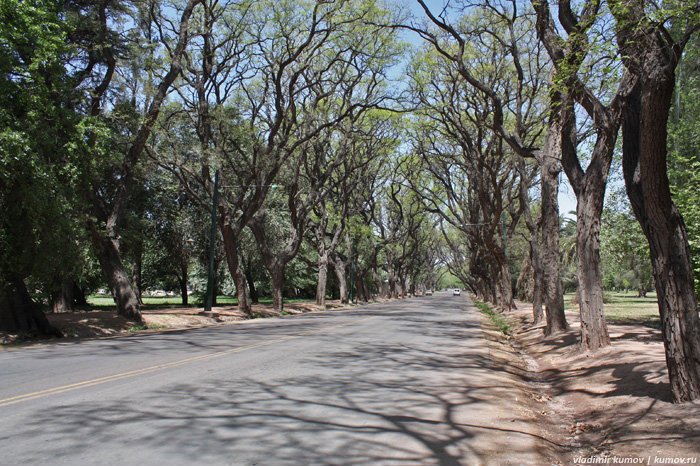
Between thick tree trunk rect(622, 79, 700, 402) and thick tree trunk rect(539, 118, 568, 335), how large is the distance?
7.22 m

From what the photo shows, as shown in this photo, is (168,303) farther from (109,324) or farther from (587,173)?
(587,173)

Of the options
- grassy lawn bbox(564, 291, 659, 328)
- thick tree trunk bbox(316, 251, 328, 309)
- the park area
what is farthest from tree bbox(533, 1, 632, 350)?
thick tree trunk bbox(316, 251, 328, 309)

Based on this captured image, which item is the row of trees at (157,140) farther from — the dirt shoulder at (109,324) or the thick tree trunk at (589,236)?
the thick tree trunk at (589,236)

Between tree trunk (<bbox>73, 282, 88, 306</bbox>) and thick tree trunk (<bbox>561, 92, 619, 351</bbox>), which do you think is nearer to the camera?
thick tree trunk (<bbox>561, 92, 619, 351</bbox>)

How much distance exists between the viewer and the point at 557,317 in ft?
44.3

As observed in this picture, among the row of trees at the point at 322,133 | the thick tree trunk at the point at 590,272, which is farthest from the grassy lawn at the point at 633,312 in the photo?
the thick tree trunk at the point at 590,272

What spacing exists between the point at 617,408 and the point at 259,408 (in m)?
4.49

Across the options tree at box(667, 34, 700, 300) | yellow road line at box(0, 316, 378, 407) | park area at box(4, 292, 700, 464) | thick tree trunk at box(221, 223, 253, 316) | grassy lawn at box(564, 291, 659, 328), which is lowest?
grassy lawn at box(564, 291, 659, 328)

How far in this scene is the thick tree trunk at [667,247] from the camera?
5371mm

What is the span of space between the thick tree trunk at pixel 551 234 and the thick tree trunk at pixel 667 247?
7216 millimetres

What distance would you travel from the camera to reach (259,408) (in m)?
5.89

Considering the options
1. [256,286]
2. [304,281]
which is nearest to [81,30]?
[256,286]

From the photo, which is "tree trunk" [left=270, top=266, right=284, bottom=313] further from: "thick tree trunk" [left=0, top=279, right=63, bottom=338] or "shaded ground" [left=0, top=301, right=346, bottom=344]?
"thick tree trunk" [left=0, top=279, right=63, bottom=338]

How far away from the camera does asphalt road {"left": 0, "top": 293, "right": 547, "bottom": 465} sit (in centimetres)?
443
